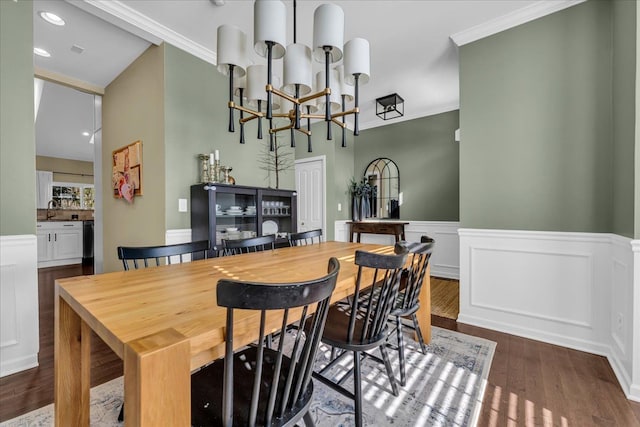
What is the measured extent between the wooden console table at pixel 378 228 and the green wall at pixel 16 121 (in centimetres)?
388

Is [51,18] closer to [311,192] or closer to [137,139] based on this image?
[137,139]

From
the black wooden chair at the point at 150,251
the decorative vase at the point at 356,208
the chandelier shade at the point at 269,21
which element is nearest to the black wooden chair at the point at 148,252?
the black wooden chair at the point at 150,251

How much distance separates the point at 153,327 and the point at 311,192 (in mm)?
4318

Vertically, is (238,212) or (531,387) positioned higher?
(238,212)

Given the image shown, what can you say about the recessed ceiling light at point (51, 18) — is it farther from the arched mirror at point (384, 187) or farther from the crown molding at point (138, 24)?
the arched mirror at point (384, 187)

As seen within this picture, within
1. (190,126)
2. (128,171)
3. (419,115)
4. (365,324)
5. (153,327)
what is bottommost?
(365,324)

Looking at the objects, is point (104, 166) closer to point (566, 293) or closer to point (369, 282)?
point (369, 282)

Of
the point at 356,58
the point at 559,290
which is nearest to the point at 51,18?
the point at 356,58

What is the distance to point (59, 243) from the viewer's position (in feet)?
18.2

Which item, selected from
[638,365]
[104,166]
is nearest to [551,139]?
[638,365]

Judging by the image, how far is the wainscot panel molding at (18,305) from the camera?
1.79 metres

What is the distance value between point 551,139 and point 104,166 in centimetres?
480

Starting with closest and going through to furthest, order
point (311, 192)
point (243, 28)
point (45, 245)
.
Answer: point (243, 28) < point (311, 192) < point (45, 245)

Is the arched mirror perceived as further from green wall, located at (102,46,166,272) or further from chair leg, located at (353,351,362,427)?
chair leg, located at (353,351,362,427)
